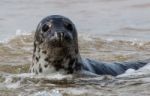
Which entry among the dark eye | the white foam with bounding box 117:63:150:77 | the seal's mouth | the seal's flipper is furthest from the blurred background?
the seal's mouth

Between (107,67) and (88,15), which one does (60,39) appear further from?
(88,15)

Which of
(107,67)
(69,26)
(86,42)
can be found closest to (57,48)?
(69,26)

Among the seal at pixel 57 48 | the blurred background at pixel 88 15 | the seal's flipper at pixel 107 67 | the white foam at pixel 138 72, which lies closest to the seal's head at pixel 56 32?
the seal at pixel 57 48

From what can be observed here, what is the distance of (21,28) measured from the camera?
14.5m

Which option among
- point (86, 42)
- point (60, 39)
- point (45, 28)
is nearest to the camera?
point (60, 39)

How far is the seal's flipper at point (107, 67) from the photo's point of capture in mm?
7780

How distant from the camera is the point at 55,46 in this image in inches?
274

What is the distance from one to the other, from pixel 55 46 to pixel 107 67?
133 centimetres

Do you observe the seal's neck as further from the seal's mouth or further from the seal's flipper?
the seal's flipper

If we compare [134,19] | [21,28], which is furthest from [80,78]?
[134,19]

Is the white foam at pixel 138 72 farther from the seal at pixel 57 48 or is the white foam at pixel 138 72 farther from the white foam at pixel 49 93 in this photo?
the white foam at pixel 49 93

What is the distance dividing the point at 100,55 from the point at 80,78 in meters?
3.56

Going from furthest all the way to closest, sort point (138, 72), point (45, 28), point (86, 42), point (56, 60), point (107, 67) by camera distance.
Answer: point (86, 42) < point (107, 67) < point (138, 72) < point (45, 28) < point (56, 60)

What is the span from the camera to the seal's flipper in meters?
7.78
